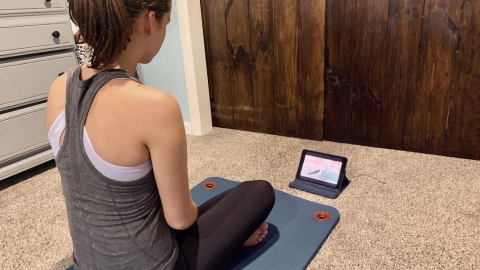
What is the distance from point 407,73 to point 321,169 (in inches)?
24.6

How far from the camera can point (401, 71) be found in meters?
1.75

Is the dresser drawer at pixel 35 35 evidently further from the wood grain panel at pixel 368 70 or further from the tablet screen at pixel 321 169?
the wood grain panel at pixel 368 70

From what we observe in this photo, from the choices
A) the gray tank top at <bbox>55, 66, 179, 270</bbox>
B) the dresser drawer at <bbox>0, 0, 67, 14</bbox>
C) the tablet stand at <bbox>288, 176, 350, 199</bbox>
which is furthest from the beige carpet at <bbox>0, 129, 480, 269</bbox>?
the dresser drawer at <bbox>0, 0, 67, 14</bbox>

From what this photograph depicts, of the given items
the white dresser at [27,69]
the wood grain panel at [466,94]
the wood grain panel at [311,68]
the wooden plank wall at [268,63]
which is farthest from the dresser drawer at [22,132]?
the wood grain panel at [466,94]

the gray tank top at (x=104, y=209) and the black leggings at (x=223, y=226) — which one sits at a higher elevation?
the gray tank top at (x=104, y=209)

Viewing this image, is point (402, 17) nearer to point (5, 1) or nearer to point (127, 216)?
point (127, 216)

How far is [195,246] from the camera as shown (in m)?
0.92

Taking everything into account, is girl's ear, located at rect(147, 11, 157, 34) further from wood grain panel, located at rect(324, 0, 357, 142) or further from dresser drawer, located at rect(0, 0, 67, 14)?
wood grain panel, located at rect(324, 0, 357, 142)

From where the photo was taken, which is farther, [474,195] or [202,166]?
[202,166]

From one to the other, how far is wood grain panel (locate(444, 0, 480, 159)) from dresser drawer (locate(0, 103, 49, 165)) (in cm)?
188

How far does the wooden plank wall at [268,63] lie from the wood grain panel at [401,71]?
31 centimetres

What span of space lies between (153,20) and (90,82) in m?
0.17

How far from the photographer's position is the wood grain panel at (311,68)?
186cm

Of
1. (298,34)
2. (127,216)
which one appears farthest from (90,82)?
(298,34)
